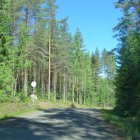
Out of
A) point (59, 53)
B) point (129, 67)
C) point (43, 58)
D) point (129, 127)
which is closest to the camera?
point (129, 127)

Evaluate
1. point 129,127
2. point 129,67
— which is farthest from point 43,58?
point 129,127

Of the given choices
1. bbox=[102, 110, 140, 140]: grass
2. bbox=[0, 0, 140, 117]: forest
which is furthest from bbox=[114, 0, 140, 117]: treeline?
bbox=[102, 110, 140, 140]: grass

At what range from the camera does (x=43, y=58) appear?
Result: 2657 inches

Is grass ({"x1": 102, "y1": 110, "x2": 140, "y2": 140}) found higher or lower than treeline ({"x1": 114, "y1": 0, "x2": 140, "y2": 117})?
lower

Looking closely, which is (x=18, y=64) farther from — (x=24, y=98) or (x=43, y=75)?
(x=43, y=75)

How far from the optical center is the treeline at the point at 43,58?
26.6 m

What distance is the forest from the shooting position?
26297 mm

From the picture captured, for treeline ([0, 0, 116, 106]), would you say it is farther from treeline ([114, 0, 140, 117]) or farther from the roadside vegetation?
treeline ([114, 0, 140, 117])

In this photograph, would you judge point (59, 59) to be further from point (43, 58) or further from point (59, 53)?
point (43, 58)

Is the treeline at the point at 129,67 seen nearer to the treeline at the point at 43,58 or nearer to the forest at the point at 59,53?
the forest at the point at 59,53

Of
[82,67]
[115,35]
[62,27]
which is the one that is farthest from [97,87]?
[115,35]

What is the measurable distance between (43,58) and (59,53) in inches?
203

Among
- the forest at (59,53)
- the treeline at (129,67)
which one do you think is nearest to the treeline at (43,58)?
the forest at (59,53)

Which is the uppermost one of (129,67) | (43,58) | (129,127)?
(43,58)
